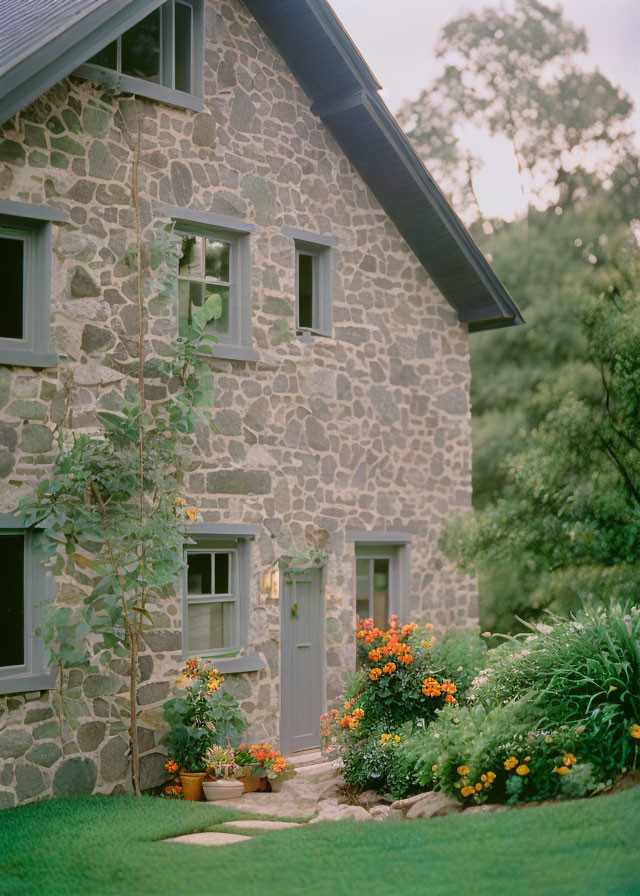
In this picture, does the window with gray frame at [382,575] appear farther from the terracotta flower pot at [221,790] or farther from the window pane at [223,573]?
the terracotta flower pot at [221,790]

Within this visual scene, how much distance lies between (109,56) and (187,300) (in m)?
2.43

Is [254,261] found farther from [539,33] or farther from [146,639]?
[539,33]

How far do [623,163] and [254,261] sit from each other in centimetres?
1404

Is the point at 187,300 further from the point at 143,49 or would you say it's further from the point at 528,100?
the point at 528,100

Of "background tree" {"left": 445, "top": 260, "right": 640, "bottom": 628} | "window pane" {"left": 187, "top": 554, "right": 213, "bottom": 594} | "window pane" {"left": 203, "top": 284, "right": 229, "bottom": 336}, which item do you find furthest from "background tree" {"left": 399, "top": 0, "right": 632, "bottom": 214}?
"window pane" {"left": 187, "top": 554, "right": 213, "bottom": 594}

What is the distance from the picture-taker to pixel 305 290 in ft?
38.9

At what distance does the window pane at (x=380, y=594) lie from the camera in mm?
12281

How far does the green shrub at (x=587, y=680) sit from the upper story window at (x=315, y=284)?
453 centimetres

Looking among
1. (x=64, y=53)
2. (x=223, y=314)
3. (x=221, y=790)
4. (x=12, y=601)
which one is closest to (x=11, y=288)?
(x=64, y=53)

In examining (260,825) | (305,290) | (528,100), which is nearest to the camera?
(260,825)

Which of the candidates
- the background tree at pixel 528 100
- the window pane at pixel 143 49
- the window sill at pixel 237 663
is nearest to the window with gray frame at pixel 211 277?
the window pane at pixel 143 49

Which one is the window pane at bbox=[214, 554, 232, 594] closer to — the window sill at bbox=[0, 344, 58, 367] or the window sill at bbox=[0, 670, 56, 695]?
the window sill at bbox=[0, 670, 56, 695]

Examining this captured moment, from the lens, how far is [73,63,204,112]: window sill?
9547 millimetres

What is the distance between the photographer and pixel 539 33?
23.5 metres
